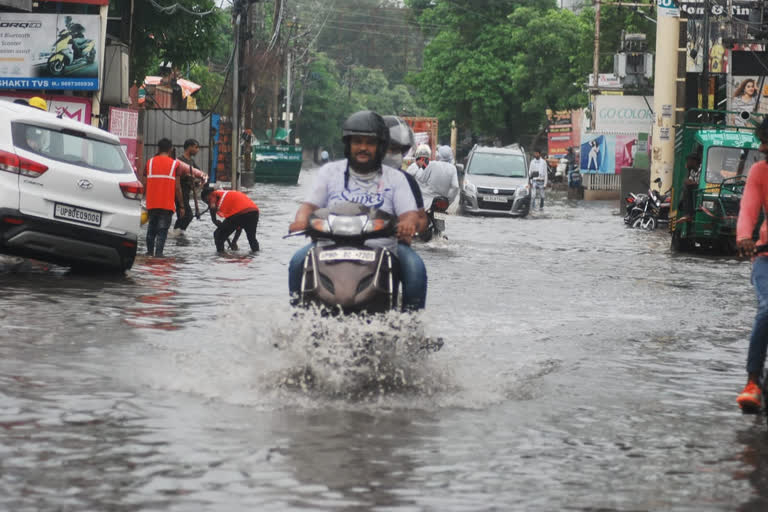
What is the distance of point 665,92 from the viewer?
1566 inches

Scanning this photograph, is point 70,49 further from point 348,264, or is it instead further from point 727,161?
point 348,264

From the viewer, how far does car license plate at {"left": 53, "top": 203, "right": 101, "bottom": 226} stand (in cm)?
1394

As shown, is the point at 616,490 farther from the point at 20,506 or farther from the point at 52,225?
the point at 52,225

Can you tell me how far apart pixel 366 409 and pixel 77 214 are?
7.32 meters

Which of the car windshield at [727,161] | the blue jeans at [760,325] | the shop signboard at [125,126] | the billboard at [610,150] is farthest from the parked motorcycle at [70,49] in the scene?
the billboard at [610,150]

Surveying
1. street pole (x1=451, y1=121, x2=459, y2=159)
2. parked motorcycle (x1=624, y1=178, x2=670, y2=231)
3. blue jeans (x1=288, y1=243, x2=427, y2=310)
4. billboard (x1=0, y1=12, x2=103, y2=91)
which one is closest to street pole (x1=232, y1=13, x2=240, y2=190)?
billboard (x1=0, y1=12, x2=103, y2=91)

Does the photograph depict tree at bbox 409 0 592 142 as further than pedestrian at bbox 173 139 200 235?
Yes

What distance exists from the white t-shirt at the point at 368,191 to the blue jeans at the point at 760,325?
189 centimetres

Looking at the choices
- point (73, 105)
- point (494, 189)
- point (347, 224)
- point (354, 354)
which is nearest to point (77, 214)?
point (347, 224)

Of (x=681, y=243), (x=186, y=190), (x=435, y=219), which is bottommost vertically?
(x=681, y=243)

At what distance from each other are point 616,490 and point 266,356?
9.61 feet

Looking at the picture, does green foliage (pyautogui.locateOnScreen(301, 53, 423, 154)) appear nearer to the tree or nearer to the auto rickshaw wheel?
the tree

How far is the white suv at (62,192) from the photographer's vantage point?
44.9ft

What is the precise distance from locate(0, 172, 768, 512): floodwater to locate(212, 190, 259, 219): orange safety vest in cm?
641
